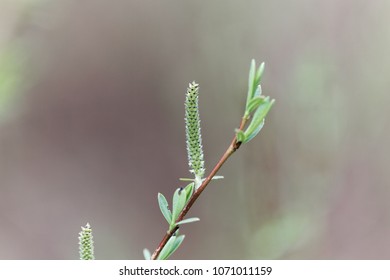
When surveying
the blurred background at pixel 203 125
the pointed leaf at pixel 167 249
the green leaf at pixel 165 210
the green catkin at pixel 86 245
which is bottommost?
the pointed leaf at pixel 167 249

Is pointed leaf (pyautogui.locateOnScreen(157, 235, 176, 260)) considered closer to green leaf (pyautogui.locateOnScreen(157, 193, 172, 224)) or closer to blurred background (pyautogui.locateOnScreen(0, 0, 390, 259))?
green leaf (pyautogui.locateOnScreen(157, 193, 172, 224))

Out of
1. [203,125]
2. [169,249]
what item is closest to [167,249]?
[169,249]

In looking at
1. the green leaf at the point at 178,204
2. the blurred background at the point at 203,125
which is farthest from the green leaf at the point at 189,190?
the blurred background at the point at 203,125

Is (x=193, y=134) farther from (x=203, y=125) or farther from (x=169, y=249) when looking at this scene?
(x=203, y=125)

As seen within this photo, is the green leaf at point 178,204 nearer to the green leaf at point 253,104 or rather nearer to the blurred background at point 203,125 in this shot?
the green leaf at point 253,104

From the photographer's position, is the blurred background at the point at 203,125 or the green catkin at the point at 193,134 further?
the blurred background at the point at 203,125

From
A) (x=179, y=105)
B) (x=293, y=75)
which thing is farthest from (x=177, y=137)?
(x=293, y=75)

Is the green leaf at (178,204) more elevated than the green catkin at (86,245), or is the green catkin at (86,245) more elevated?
the green leaf at (178,204)
